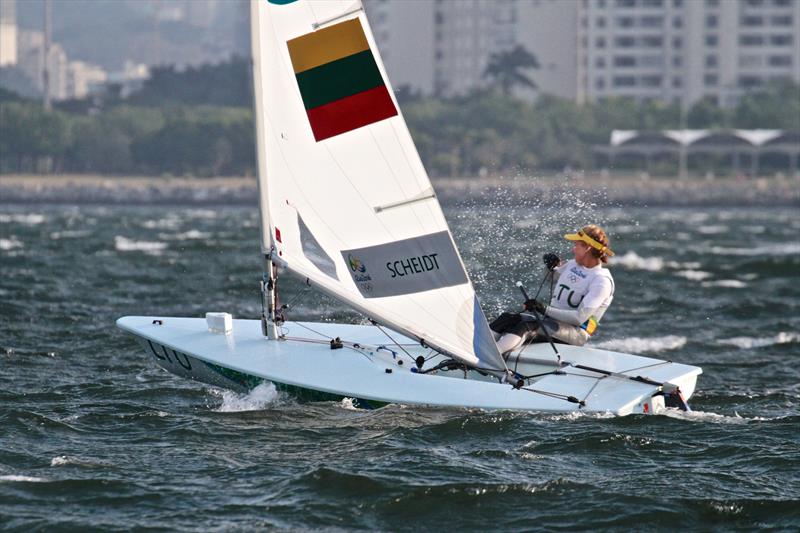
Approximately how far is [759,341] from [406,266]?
29.7ft

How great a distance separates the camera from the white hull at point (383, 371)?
12.1 m

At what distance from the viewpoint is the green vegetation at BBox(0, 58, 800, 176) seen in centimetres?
11850

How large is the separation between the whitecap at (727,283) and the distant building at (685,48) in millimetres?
121919

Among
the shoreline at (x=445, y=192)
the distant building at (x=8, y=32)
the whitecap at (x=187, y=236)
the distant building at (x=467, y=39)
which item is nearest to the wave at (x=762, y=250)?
the whitecap at (x=187, y=236)

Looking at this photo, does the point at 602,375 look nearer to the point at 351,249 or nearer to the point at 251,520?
the point at 351,249

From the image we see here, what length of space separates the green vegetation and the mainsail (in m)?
104

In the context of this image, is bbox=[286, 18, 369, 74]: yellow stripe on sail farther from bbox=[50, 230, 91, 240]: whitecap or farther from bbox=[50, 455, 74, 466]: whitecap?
bbox=[50, 230, 91, 240]: whitecap

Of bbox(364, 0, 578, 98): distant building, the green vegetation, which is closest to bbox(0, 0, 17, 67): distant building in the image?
the green vegetation

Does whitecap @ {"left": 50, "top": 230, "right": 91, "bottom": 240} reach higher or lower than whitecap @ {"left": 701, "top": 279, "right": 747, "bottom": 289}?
higher

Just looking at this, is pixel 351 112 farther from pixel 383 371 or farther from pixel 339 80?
pixel 383 371

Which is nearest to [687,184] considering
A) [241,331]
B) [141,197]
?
[141,197]

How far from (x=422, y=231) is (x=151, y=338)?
3259mm

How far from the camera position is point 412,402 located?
12039 mm

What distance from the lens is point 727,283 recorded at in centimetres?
2983
